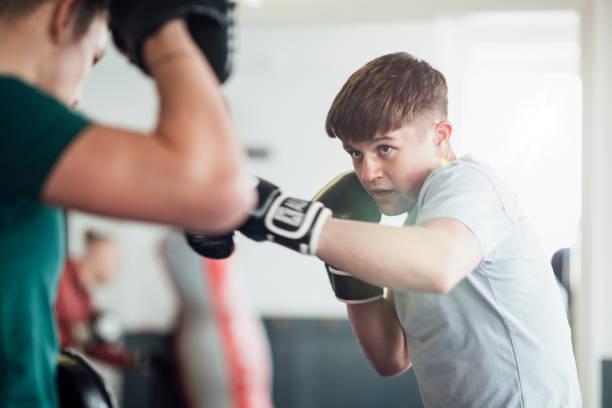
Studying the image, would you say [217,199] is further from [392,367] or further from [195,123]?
[392,367]

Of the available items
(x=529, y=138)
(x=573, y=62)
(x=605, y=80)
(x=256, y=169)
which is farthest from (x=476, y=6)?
(x=256, y=169)

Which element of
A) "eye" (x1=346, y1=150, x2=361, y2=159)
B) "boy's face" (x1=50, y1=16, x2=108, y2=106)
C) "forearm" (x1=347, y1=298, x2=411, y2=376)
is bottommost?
"forearm" (x1=347, y1=298, x2=411, y2=376)

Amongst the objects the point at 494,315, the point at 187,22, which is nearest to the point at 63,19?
the point at 187,22

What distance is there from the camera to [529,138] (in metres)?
0.83

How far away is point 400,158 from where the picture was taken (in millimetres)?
706

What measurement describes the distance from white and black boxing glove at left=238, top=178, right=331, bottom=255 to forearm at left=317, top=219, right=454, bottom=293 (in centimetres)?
1

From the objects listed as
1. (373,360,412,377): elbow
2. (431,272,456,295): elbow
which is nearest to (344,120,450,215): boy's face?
(431,272,456,295): elbow

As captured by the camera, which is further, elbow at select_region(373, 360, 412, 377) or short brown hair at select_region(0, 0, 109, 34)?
elbow at select_region(373, 360, 412, 377)

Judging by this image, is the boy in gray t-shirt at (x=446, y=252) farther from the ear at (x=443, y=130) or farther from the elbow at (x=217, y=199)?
the elbow at (x=217, y=199)

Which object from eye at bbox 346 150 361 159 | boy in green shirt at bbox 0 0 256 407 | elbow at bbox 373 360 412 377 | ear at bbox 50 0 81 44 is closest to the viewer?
boy in green shirt at bbox 0 0 256 407

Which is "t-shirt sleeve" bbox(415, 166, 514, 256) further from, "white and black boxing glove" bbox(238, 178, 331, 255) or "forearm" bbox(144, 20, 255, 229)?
"forearm" bbox(144, 20, 255, 229)

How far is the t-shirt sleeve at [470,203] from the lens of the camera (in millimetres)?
711

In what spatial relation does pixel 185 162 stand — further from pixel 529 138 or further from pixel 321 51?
pixel 321 51

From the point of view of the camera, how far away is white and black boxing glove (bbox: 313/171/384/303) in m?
0.81
